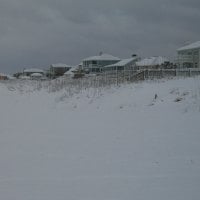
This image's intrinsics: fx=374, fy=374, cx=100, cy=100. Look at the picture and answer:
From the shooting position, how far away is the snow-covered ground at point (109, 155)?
654 centimetres

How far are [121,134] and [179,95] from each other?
23.7ft

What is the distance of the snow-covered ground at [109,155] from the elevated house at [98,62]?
7982 centimetres

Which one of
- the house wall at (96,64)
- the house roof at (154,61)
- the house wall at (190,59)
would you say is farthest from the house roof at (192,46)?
the house wall at (96,64)

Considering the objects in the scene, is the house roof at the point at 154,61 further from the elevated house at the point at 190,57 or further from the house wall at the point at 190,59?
the house wall at the point at 190,59

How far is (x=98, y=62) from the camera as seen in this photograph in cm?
9862

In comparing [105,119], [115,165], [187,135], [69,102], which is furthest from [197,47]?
[115,165]

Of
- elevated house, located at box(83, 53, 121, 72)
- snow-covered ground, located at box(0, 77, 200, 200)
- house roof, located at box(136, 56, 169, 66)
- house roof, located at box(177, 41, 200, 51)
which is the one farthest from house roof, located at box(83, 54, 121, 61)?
snow-covered ground, located at box(0, 77, 200, 200)

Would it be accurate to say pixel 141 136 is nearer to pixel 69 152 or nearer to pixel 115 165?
pixel 69 152

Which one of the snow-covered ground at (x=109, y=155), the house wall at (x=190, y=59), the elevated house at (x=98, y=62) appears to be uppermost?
the elevated house at (x=98, y=62)

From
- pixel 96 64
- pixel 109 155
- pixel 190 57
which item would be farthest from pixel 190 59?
pixel 109 155

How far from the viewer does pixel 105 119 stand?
16.4 metres

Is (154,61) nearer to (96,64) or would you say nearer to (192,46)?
(192,46)

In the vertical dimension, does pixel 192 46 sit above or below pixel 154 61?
above

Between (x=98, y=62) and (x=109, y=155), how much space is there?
296 ft
